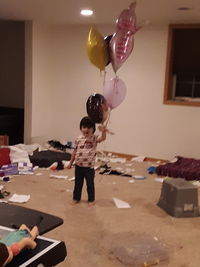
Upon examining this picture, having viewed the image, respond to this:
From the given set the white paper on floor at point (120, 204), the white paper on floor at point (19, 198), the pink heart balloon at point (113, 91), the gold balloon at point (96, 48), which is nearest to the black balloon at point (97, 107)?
the pink heart balloon at point (113, 91)

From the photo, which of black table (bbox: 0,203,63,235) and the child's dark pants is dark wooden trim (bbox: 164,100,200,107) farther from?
black table (bbox: 0,203,63,235)

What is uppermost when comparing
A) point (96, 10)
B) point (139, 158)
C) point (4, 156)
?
point (96, 10)

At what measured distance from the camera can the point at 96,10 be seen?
4.59 meters

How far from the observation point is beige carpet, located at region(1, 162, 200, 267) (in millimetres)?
2570

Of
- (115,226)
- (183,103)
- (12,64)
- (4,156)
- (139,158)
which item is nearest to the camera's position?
(115,226)

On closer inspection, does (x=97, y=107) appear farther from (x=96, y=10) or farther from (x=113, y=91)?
(x=96, y=10)

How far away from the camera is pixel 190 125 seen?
537 cm

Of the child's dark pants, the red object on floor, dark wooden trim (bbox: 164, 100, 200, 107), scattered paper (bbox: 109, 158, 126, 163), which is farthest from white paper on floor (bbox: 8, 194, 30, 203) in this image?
dark wooden trim (bbox: 164, 100, 200, 107)

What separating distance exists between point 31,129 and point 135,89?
1.91 m

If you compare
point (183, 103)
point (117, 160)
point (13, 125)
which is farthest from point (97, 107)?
point (13, 125)

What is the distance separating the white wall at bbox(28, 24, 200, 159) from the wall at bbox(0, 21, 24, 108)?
0.82 metres

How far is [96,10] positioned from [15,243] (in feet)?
12.7

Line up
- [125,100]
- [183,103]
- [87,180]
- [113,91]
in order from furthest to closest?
[125,100] < [183,103] < [87,180] < [113,91]

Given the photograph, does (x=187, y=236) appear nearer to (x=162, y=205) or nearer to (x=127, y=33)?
(x=162, y=205)
